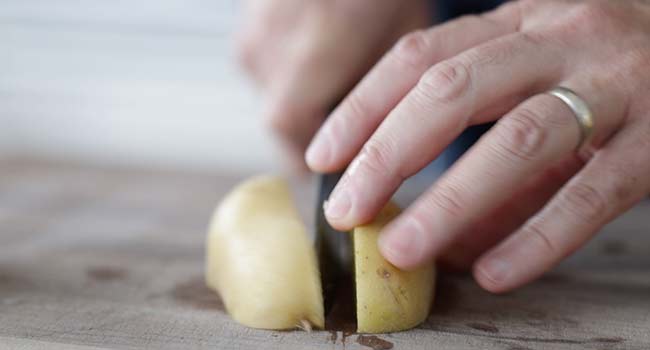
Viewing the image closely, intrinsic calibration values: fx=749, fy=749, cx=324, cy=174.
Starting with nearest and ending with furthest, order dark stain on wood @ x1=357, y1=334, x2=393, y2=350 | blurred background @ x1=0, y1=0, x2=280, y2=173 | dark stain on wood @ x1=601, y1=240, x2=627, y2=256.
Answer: dark stain on wood @ x1=357, y1=334, x2=393, y2=350 → dark stain on wood @ x1=601, y1=240, x2=627, y2=256 → blurred background @ x1=0, y1=0, x2=280, y2=173

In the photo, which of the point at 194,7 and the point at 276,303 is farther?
the point at 194,7

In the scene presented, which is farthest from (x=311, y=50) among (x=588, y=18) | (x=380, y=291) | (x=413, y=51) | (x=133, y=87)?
(x=133, y=87)

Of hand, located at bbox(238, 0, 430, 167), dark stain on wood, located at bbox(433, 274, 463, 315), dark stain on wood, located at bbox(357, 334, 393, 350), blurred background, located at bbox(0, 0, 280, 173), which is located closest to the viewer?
dark stain on wood, located at bbox(357, 334, 393, 350)

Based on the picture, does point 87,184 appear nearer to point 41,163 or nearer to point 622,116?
point 41,163

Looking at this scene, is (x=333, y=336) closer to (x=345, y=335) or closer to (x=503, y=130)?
(x=345, y=335)

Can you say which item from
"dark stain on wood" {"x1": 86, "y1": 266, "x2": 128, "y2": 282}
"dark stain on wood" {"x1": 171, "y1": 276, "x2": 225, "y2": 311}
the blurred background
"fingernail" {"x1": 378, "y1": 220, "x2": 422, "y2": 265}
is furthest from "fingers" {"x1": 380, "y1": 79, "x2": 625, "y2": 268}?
the blurred background

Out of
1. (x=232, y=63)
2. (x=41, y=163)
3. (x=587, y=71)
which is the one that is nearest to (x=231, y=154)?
(x=232, y=63)

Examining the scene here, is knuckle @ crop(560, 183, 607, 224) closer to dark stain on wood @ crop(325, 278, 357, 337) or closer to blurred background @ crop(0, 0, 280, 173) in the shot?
dark stain on wood @ crop(325, 278, 357, 337)
